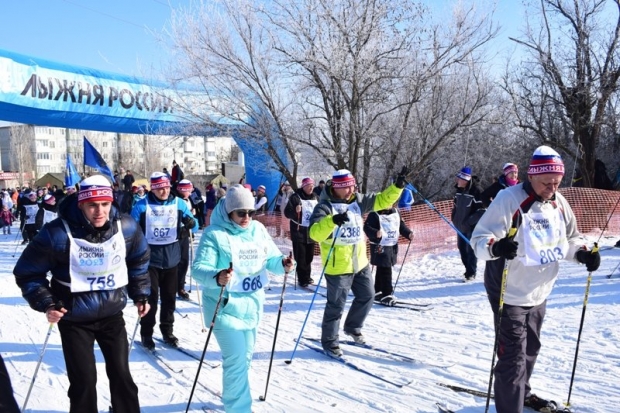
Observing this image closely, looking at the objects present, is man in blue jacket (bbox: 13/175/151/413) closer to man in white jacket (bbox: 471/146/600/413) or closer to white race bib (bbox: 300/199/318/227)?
man in white jacket (bbox: 471/146/600/413)

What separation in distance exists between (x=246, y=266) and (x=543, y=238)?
2.11 meters

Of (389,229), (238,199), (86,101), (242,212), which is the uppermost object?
(86,101)

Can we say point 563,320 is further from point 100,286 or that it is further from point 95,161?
point 95,161

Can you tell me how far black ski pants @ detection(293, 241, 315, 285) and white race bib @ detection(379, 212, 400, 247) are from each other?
76.1 inches

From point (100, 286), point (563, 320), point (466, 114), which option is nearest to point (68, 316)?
point (100, 286)

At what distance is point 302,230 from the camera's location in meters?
9.44

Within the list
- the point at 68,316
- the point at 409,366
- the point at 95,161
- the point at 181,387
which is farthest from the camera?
the point at 95,161

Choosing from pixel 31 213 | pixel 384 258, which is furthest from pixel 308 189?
pixel 31 213

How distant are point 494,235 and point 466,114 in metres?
10.8

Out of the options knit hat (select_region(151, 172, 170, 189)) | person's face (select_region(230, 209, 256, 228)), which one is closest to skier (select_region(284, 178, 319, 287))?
knit hat (select_region(151, 172, 170, 189))

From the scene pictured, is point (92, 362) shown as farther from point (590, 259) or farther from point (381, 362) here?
point (590, 259)

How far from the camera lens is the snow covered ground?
14.1 feet

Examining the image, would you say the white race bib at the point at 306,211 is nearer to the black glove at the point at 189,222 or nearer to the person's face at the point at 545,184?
the black glove at the point at 189,222

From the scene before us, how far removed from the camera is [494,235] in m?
3.50
